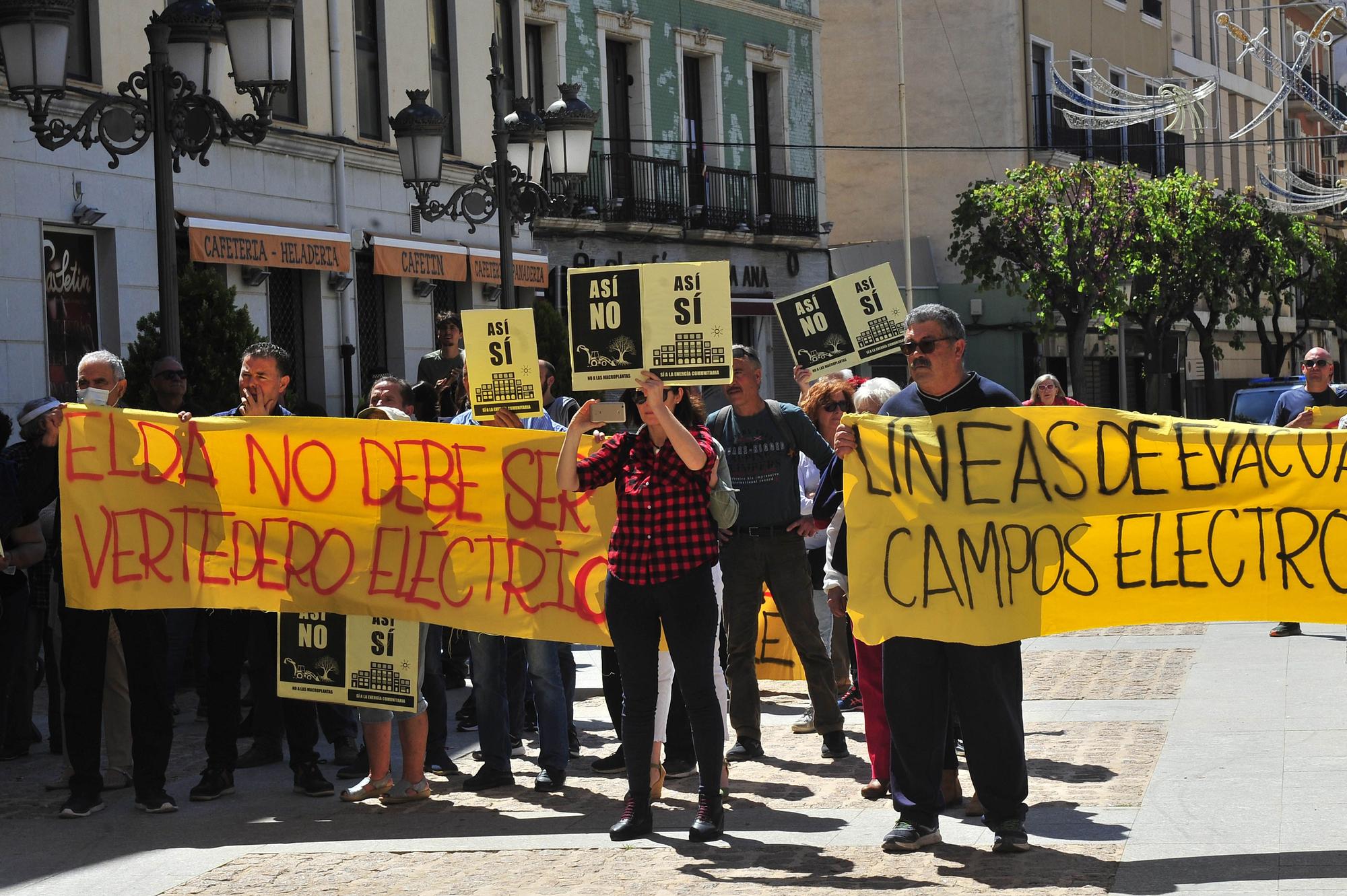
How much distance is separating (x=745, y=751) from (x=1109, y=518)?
8.70 ft

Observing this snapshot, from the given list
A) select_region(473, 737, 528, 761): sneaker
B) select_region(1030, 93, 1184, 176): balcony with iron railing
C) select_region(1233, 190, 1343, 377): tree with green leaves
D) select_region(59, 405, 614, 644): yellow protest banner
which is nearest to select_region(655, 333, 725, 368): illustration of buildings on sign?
select_region(59, 405, 614, 644): yellow protest banner

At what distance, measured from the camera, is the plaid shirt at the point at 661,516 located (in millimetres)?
7031

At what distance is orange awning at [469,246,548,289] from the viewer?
22172mm

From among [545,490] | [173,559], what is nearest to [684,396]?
[545,490]

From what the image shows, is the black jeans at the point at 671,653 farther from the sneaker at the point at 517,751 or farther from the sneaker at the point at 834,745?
the sneaker at the point at 517,751

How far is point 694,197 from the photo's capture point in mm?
29906

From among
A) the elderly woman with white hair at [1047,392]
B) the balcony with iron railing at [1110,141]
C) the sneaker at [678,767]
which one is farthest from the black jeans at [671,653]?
the balcony with iron railing at [1110,141]

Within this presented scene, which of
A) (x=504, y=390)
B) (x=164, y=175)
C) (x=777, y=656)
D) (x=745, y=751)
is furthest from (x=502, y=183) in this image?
(x=745, y=751)

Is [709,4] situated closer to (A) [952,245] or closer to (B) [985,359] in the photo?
(A) [952,245]

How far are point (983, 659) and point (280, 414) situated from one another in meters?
3.61

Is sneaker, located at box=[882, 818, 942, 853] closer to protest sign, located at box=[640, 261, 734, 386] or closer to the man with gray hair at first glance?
protest sign, located at box=[640, 261, 734, 386]

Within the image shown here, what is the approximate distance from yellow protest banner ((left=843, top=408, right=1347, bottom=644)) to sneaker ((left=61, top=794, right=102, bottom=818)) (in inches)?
139

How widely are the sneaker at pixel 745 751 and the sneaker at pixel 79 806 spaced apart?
2942 mm

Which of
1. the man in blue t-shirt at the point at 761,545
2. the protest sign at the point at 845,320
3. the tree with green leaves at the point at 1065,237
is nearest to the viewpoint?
the man in blue t-shirt at the point at 761,545
